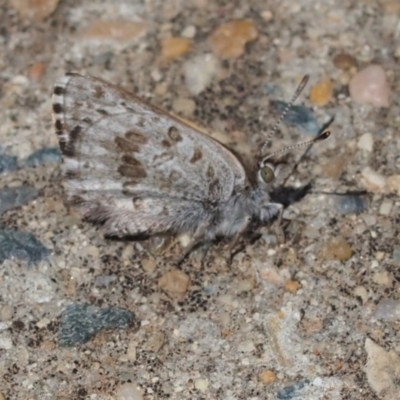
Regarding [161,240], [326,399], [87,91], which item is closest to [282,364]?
[326,399]

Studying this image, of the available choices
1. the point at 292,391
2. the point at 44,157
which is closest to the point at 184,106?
the point at 44,157

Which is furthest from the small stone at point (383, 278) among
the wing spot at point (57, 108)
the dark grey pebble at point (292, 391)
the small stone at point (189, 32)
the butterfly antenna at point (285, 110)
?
the small stone at point (189, 32)

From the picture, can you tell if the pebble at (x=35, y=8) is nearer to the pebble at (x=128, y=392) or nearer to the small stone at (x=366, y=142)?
the small stone at (x=366, y=142)

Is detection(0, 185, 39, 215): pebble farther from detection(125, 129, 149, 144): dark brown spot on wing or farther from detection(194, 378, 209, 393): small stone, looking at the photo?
detection(194, 378, 209, 393): small stone

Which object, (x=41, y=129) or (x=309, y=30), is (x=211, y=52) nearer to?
(x=309, y=30)

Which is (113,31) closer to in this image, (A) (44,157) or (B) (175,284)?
(A) (44,157)

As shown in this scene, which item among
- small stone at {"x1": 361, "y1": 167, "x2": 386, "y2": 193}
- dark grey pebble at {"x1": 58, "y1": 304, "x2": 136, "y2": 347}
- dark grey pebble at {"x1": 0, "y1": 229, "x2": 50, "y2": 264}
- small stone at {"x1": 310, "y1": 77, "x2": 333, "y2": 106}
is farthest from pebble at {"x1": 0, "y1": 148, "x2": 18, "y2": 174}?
small stone at {"x1": 361, "y1": 167, "x2": 386, "y2": 193}
